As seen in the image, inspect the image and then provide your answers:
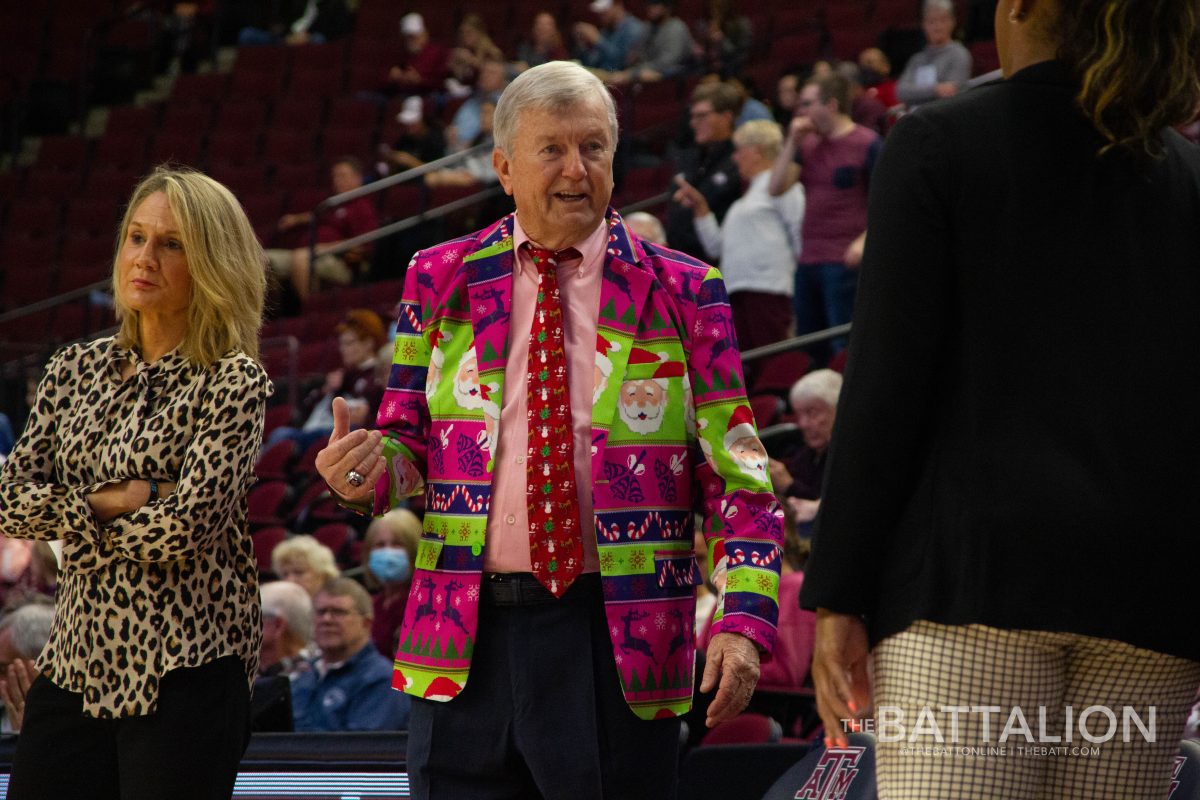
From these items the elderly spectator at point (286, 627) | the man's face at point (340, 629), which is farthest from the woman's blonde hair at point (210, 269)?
the elderly spectator at point (286, 627)

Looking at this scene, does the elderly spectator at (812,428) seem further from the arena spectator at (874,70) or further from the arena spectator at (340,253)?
the arena spectator at (340,253)

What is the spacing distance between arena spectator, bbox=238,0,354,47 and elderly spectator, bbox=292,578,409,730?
389 inches

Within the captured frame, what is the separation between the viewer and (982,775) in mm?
1693

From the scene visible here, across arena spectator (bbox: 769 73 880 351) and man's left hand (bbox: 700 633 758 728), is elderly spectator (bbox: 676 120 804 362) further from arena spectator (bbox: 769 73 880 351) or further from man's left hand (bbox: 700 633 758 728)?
man's left hand (bbox: 700 633 758 728)

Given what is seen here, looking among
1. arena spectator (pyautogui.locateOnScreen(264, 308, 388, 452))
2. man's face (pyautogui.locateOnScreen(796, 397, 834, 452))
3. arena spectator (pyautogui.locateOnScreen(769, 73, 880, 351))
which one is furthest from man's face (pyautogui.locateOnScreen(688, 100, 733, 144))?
man's face (pyautogui.locateOnScreen(796, 397, 834, 452))

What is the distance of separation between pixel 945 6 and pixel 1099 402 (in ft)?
25.1

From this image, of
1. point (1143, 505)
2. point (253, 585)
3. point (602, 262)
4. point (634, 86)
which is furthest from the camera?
point (634, 86)

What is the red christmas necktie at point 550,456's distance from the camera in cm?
238

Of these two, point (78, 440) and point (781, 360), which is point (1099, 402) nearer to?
point (78, 440)

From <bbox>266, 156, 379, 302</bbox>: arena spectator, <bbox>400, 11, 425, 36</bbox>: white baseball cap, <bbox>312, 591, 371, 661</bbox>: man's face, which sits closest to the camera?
<bbox>312, 591, 371, 661</bbox>: man's face

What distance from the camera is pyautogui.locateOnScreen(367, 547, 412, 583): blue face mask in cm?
645

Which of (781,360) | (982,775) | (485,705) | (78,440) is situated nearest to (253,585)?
(78,440)

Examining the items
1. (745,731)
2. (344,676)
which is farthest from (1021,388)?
(344,676)

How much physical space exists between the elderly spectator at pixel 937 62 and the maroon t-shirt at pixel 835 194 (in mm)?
1268
